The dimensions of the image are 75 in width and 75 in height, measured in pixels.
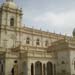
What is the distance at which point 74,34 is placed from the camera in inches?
2189

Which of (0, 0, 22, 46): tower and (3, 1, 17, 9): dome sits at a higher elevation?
(3, 1, 17, 9): dome

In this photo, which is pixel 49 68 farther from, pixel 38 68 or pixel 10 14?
pixel 10 14

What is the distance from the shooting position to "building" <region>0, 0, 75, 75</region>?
118 feet

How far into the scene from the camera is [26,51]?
36656 millimetres

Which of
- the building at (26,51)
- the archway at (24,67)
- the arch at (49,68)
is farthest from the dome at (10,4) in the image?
the arch at (49,68)

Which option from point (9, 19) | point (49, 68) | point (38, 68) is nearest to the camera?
point (38, 68)

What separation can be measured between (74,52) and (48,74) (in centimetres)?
782

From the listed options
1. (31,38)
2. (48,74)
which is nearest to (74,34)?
(31,38)

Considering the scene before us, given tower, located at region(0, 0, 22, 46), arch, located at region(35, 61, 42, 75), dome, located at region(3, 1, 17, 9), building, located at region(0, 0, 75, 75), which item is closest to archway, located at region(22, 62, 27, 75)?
building, located at region(0, 0, 75, 75)

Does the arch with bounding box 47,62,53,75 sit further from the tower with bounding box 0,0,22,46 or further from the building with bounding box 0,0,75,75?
the tower with bounding box 0,0,22,46

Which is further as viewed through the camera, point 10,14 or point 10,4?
point 10,4

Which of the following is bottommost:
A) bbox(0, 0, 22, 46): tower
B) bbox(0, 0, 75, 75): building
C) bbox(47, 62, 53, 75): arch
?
bbox(47, 62, 53, 75): arch

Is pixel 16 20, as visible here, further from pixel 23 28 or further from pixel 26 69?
pixel 26 69

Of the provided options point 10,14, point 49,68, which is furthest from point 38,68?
point 10,14
